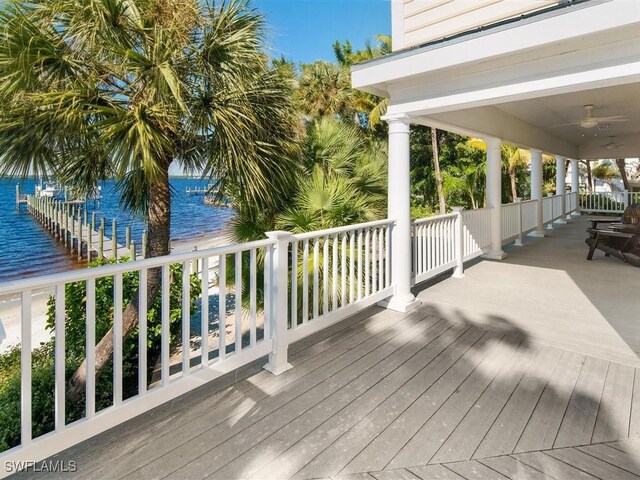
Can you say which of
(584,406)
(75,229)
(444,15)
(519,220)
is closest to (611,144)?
(519,220)

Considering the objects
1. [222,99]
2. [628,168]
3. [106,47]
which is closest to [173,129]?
[222,99]

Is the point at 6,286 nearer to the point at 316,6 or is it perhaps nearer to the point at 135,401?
the point at 135,401

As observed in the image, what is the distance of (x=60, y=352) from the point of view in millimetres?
1713

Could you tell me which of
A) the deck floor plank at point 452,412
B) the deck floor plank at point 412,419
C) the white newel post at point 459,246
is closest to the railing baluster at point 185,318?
the deck floor plank at point 412,419

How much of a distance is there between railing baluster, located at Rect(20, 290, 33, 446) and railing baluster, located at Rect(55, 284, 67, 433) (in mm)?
105

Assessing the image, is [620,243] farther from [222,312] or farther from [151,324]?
[151,324]

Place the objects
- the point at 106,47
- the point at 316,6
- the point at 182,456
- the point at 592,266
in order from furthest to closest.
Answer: the point at 316,6 → the point at 592,266 → the point at 106,47 → the point at 182,456

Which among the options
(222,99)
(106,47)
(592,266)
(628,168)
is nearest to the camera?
(106,47)

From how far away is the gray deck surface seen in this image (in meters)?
1.79

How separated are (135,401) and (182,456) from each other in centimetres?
41

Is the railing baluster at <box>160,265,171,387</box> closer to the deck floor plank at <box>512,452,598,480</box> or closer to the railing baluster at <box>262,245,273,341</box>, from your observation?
the railing baluster at <box>262,245,273,341</box>

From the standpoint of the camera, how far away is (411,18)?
164 inches

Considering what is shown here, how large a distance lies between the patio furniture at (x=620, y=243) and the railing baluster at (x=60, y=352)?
739 cm

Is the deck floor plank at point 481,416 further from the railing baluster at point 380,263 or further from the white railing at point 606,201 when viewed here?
the white railing at point 606,201
